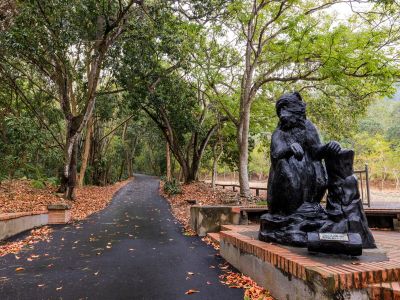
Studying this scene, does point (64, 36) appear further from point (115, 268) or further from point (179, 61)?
point (115, 268)

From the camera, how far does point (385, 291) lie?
108 inches

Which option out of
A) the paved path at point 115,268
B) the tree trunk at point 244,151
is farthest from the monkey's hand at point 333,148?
the tree trunk at point 244,151

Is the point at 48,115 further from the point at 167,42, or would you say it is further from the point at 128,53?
the point at 167,42

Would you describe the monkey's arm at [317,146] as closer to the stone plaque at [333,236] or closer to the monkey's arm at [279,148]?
the monkey's arm at [279,148]

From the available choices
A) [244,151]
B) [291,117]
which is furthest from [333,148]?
[244,151]

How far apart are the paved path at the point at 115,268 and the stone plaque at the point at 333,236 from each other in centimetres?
133

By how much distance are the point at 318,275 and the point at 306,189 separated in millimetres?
1814

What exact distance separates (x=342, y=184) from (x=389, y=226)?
4129 mm

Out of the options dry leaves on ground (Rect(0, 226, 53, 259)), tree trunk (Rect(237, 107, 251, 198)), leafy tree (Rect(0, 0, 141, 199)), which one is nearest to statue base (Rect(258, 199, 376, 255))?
dry leaves on ground (Rect(0, 226, 53, 259))

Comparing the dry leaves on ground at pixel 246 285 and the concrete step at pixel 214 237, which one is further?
the concrete step at pixel 214 237

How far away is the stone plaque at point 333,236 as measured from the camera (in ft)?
11.6

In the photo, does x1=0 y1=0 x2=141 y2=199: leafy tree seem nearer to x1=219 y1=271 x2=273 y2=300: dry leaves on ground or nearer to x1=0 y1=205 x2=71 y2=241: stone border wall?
x1=0 y1=205 x2=71 y2=241: stone border wall

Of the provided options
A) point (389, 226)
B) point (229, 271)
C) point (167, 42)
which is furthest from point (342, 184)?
point (167, 42)

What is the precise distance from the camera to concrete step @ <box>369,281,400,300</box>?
2.69 meters
